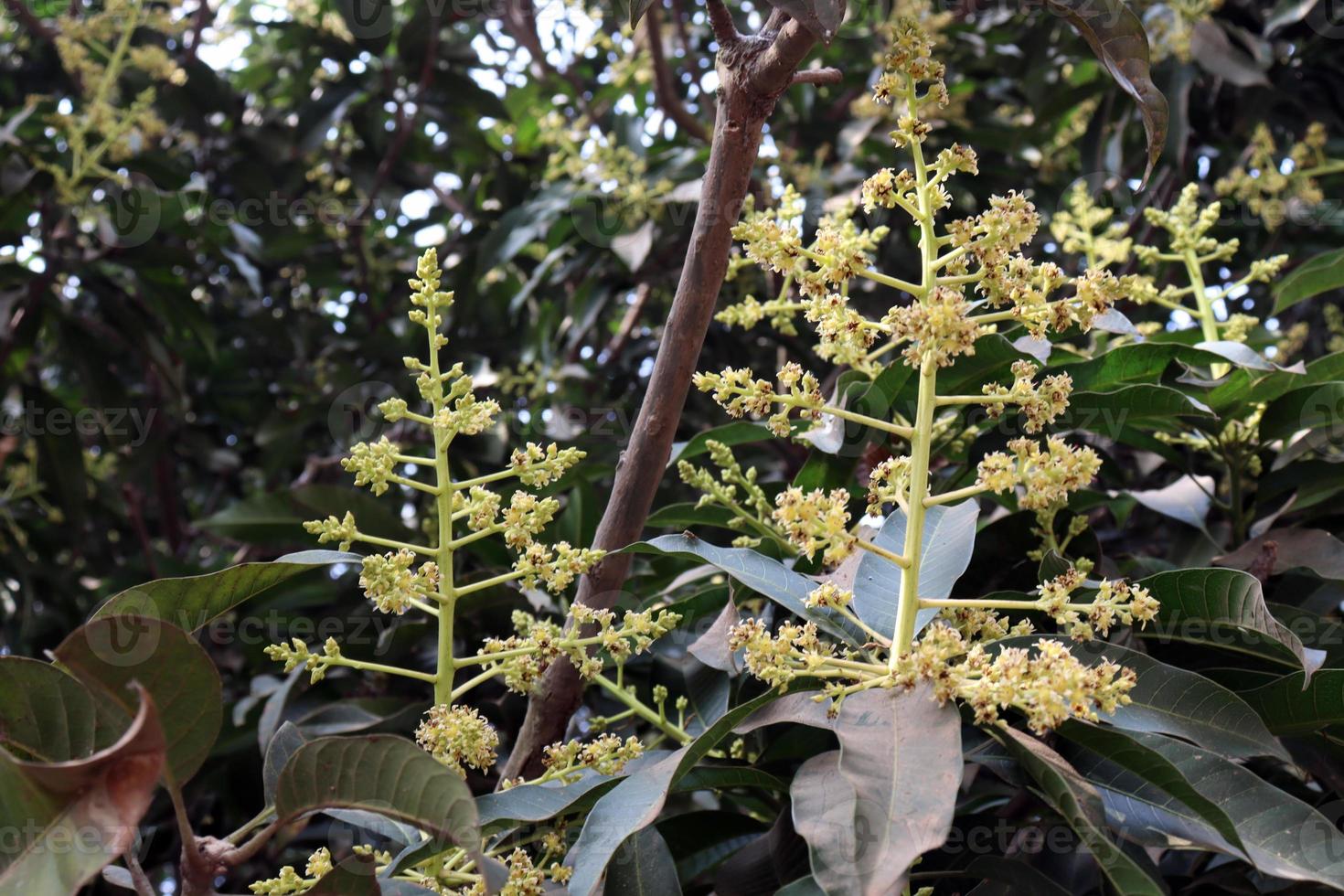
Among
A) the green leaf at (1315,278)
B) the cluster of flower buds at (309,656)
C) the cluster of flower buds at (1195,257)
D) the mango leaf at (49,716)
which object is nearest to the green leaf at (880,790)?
the cluster of flower buds at (309,656)

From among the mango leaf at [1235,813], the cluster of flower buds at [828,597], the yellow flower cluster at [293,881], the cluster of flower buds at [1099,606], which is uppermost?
the cluster of flower buds at [828,597]

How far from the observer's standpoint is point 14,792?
0.95m

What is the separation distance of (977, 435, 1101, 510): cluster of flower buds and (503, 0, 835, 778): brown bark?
Answer: 0.37m

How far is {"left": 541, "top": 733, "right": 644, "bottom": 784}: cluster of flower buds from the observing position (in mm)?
1225

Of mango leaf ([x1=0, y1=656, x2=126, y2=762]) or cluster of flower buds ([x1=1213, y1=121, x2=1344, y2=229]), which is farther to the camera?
cluster of flower buds ([x1=1213, y1=121, x2=1344, y2=229])

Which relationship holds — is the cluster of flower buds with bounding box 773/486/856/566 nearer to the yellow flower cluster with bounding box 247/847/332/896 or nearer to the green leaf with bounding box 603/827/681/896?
the green leaf with bounding box 603/827/681/896

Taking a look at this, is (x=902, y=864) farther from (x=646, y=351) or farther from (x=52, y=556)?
(x=52, y=556)

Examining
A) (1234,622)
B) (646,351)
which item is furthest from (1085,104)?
(1234,622)

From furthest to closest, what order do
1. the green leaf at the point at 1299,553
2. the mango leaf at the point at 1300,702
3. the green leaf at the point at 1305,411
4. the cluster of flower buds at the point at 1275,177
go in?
the cluster of flower buds at the point at 1275,177 < the green leaf at the point at 1305,411 < the green leaf at the point at 1299,553 < the mango leaf at the point at 1300,702

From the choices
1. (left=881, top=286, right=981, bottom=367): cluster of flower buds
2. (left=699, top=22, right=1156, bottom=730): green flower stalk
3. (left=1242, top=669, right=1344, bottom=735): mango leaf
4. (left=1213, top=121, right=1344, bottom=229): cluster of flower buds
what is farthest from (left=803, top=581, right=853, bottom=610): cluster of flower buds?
Result: (left=1213, top=121, right=1344, bottom=229): cluster of flower buds

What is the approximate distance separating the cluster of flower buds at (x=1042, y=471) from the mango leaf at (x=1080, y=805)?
22 centimetres

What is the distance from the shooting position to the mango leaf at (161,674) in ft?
3.14

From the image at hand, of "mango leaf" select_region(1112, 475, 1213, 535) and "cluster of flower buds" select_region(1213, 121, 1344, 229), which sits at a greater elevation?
"cluster of flower buds" select_region(1213, 121, 1344, 229)

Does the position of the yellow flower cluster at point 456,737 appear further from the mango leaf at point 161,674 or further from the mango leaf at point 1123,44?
the mango leaf at point 1123,44
